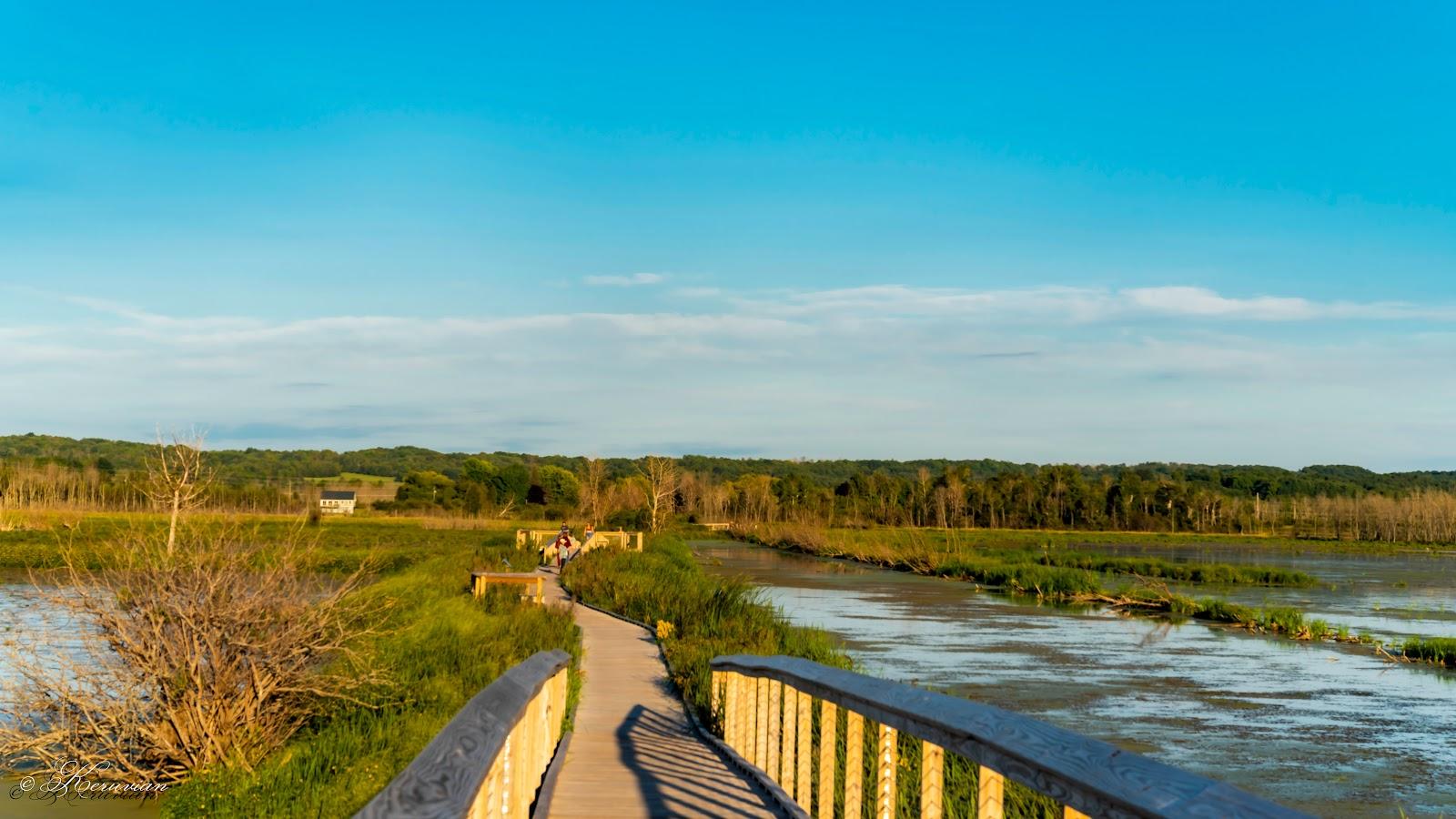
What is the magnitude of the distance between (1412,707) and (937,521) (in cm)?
8728

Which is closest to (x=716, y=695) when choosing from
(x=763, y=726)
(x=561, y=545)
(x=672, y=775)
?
(x=672, y=775)

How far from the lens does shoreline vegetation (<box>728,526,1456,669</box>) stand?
25250mm

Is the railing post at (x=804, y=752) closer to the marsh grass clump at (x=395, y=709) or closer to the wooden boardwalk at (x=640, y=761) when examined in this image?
the wooden boardwalk at (x=640, y=761)

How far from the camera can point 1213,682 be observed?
62.2 feet

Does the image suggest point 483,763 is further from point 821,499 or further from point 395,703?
point 821,499

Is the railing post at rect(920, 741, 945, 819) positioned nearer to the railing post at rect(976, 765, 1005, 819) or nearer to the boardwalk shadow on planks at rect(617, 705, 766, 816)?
the railing post at rect(976, 765, 1005, 819)

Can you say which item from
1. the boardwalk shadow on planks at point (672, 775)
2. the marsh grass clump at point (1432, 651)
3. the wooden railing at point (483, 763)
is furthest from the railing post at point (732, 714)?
the marsh grass clump at point (1432, 651)

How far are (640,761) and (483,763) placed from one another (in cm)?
554

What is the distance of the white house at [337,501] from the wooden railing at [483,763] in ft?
296

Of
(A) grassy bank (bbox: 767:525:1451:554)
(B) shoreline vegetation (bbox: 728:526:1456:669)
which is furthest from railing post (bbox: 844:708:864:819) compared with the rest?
(A) grassy bank (bbox: 767:525:1451:554)

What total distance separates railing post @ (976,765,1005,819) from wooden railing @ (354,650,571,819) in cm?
149

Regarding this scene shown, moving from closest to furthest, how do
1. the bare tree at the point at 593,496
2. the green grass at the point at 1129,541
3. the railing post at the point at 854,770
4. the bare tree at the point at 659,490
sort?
the railing post at the point at 854,770
the green grass at the point at 1129,541
the bare tree at the point at 659,490
the bare tree at the point at 593,496

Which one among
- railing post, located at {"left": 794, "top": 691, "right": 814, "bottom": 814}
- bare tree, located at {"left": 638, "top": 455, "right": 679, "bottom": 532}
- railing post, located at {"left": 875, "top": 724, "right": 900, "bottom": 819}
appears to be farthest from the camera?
bare tree, located at {"left": 638, "top": 455, "right": 679, "bottom": 532}

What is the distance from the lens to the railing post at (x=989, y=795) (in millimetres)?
3584
